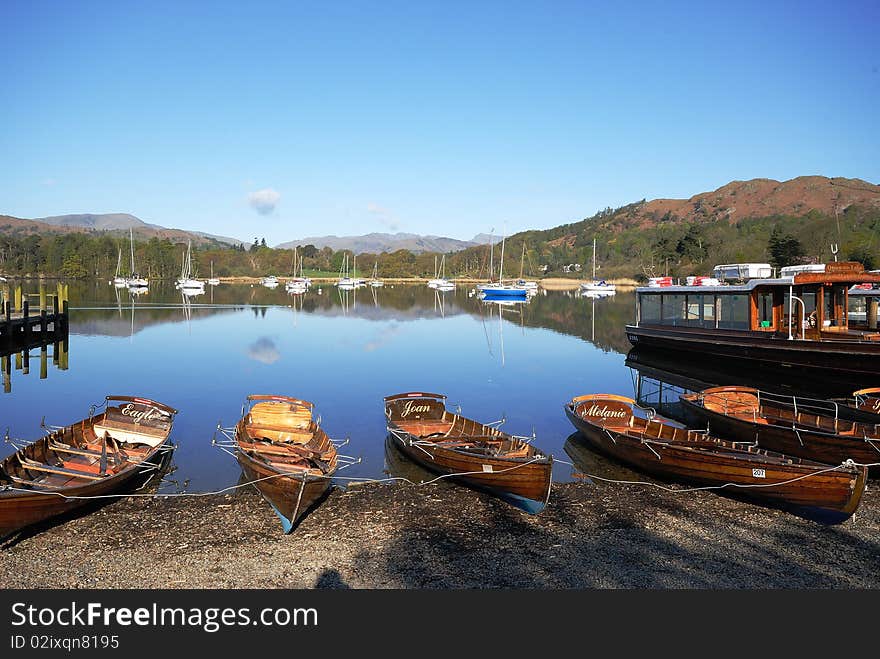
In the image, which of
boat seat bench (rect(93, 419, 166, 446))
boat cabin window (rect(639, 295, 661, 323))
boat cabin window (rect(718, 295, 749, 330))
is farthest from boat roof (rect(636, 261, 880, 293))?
boat seat bench (rect(93, 419, 166, 446))

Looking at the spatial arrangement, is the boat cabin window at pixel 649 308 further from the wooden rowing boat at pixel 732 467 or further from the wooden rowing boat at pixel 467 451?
the wooden rowing boat at pixel 467 451

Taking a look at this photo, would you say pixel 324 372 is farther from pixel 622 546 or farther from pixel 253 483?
pixel 622 546

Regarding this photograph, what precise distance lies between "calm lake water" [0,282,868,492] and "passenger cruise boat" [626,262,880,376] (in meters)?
1.07

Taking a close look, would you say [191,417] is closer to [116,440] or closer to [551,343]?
[116,440]

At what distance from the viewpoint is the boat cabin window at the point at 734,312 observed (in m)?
35.3

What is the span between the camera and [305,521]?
13.0 metres

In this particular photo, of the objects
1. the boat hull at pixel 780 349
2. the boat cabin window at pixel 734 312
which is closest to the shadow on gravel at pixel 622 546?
the boat hull at pixel 780 349

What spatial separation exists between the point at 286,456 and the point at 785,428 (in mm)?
11744

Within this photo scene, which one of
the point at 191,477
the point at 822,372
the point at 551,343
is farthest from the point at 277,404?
the point at 551,343

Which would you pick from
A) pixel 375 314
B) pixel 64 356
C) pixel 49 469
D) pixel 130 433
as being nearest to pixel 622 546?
pixel 49 469

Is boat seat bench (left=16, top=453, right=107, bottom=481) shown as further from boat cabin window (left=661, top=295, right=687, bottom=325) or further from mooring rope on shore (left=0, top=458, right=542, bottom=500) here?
boat cabin window (left=661, top=295, right=687, bottom=325)

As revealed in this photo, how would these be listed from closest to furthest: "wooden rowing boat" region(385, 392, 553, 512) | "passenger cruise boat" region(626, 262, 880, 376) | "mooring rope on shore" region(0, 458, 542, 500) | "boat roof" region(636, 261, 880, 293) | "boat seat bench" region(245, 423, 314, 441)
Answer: "mooring rope on shore" region(0, 458, 542, 500)
"wooden rowing boat" region(385, 392, 553, 512)
"boat seat bench" region(245, 423, 314, 441)
"passenger cruise boat" region(626, 262, 880, 376)
"boat roof" region(636, 261, 880, 293)

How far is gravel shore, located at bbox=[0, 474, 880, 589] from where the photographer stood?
1040 centimetres

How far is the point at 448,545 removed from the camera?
38.7 feet
